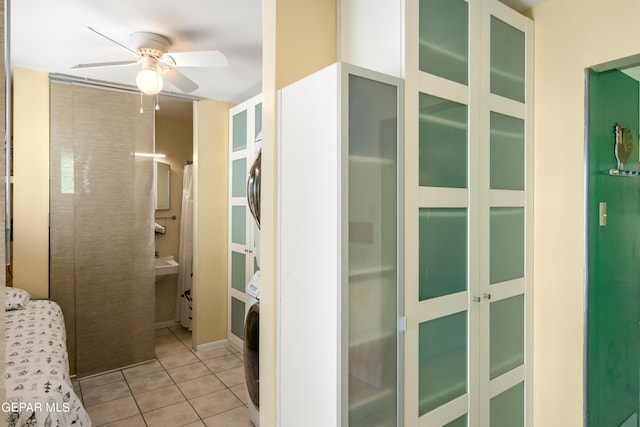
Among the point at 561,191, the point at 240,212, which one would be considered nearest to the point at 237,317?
the point at 240,212

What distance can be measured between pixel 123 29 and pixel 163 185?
250 centimetres

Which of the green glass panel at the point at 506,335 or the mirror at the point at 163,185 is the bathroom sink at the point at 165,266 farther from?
the green glass panel at the point at 506,335

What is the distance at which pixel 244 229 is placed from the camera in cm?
362

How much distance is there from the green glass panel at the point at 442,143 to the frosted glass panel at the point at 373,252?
18cm

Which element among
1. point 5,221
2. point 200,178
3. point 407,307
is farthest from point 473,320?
point 200,178

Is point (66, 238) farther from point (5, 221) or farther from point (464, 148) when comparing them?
point (464, 148)

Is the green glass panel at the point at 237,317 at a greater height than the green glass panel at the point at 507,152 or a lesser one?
lesser

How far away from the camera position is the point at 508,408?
1991mm

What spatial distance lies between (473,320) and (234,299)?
8.71 feet

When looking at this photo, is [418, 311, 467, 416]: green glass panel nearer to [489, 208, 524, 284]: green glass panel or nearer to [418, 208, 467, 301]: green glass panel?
[418, 208, 467, 301]: green glass panel

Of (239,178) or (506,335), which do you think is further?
(239,178)

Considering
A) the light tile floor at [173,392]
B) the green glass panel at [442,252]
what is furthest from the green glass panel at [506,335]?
the light tile floor at [173,392]

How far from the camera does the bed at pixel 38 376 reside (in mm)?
1504

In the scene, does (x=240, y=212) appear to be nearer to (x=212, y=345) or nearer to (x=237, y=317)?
(x=237, y=317)
